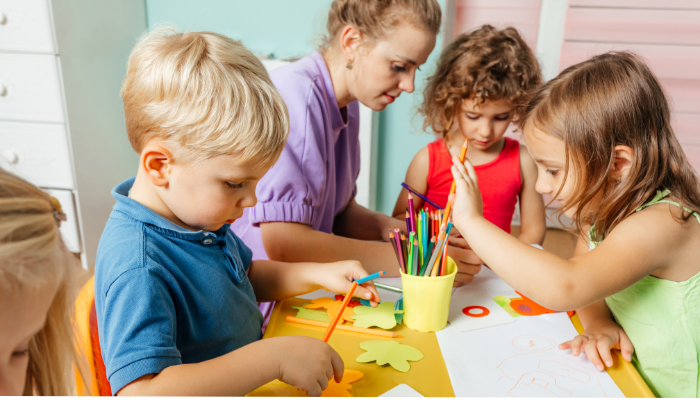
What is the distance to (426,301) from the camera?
23.4 inches

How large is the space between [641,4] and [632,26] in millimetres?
84

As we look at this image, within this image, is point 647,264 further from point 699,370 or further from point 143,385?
point 143,385

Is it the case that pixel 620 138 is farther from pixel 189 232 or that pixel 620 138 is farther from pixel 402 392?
pixel 189 232

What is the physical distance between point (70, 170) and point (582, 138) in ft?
4.81

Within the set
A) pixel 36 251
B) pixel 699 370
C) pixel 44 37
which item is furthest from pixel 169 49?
pixel 44 37

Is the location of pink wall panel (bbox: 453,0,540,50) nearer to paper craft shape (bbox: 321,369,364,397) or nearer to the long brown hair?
the long brown hair

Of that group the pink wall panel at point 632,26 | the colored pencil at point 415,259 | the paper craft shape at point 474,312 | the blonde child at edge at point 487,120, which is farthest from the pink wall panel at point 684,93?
the colored pencil at point 415,259

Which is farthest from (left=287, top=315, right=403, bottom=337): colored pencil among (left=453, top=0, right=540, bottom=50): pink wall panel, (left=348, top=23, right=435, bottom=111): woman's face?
(left=453, top=0, right=540, bottom=50): pink wall panel

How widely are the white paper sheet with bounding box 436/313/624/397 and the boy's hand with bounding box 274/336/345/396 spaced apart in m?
0.14

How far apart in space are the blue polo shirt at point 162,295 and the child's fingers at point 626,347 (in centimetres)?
47

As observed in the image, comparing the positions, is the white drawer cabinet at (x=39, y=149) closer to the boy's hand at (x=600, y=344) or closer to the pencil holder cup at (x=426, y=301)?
the pencil holder cup at (x=426, y=301)

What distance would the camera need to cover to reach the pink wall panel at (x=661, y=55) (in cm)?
192

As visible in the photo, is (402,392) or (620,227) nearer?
(402,392)

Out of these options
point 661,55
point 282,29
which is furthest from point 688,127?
point 282,29
